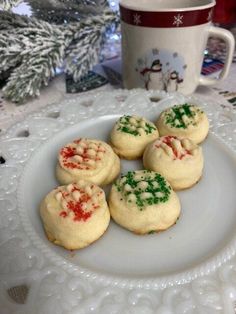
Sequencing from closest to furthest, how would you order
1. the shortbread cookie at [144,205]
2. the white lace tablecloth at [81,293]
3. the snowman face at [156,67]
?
the white lace tablecloth at [81,293] → the shortbread cookie at [144,205] → the snowman face at [156,67]

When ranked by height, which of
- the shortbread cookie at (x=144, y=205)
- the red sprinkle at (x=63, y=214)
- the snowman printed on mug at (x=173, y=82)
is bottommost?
the shortbread cookie at (x=144, y=205)

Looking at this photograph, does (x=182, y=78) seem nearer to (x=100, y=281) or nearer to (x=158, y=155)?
(x=158, y=155)

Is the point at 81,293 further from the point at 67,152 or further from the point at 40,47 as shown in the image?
the point at 40,47

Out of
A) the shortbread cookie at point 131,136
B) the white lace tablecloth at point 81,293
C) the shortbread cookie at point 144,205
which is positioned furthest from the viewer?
the shortbread cookie at point 131,136

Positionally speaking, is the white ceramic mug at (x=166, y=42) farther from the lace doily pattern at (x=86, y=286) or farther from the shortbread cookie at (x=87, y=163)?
the lace doily pattern at (x=86, y=286)

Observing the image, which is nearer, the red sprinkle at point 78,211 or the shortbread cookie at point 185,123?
the red sprinkle at point 78,211

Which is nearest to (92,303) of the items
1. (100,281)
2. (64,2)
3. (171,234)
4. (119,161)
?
(100,281)

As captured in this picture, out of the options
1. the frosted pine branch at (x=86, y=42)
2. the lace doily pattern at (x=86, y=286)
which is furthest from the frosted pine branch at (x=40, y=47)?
the lace doily pattern at (x=86, y=286)
